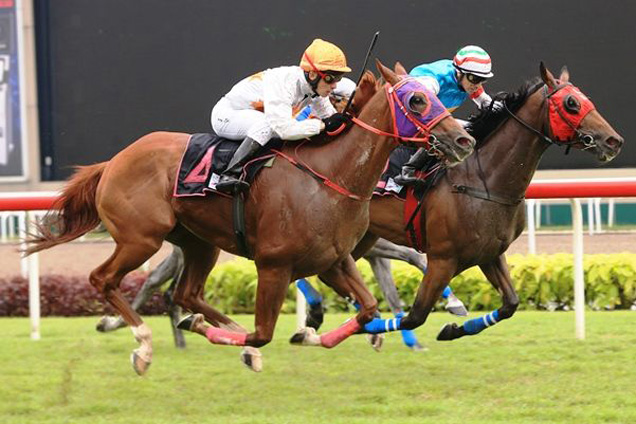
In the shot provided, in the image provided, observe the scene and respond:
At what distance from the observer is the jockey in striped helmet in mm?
5758

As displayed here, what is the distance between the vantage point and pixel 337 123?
204 inches

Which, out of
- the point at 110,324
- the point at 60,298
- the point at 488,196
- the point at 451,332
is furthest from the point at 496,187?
the point at 60,298

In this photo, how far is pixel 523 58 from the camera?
9.03 metres

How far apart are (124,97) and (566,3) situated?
322 cm

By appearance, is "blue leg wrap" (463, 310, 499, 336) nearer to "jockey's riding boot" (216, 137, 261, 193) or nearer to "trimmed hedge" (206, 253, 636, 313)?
"jockey's riding boot" (216, 137, 261, 193)

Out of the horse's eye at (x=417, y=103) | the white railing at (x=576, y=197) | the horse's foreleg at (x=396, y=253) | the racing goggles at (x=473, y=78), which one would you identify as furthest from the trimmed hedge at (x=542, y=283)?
the horse's eye at (x=417, y=103)

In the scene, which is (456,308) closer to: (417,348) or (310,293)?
(417,348)

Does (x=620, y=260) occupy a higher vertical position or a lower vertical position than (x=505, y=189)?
lower

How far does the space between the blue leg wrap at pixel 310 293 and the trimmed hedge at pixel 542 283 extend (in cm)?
158

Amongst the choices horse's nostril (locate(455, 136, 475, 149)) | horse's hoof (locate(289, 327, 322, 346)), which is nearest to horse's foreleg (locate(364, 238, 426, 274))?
horse's hoof (locate(289, 327, 322, 346))

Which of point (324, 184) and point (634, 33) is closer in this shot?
point (324, 184)

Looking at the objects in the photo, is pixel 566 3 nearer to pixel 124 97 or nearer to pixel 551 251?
pixel 551 251

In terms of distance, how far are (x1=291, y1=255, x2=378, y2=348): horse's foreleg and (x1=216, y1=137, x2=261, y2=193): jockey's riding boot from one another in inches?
21.3

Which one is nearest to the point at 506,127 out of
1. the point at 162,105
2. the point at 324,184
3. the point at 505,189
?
the point at 505,189
